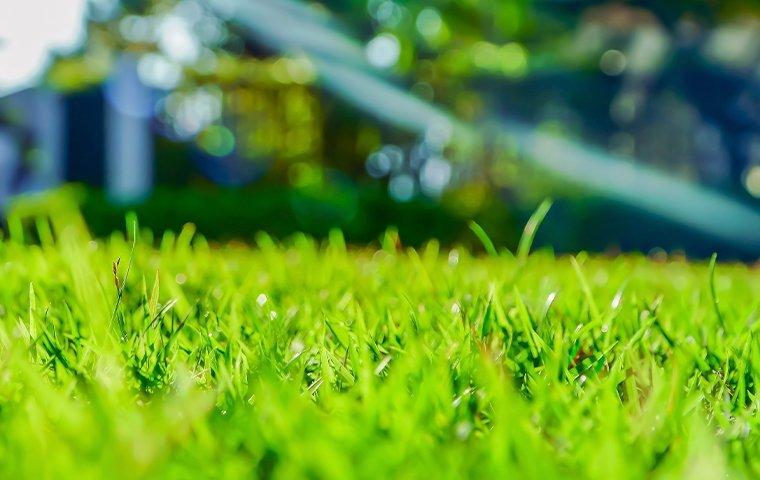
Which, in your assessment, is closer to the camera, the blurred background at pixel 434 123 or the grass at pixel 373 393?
the grass at pixel 373 393

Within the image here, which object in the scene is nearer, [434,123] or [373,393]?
[373,393]

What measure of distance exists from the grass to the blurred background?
35.0 feet

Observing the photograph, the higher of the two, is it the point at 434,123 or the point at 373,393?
the point at 373,393

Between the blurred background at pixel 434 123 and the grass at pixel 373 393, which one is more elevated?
the grass at pixel 373 393

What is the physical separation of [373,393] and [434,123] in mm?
17749

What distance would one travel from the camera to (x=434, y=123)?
60.4 feet

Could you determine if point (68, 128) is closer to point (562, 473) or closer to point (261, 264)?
point (261, 264)

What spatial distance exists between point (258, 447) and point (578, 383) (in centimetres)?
47

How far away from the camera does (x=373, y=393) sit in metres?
0.89

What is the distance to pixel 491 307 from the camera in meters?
1.35

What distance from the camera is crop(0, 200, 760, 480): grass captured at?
0.71m

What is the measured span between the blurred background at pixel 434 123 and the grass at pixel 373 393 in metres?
10.7

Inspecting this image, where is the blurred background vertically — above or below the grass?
below

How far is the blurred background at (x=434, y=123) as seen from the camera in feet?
42.1
